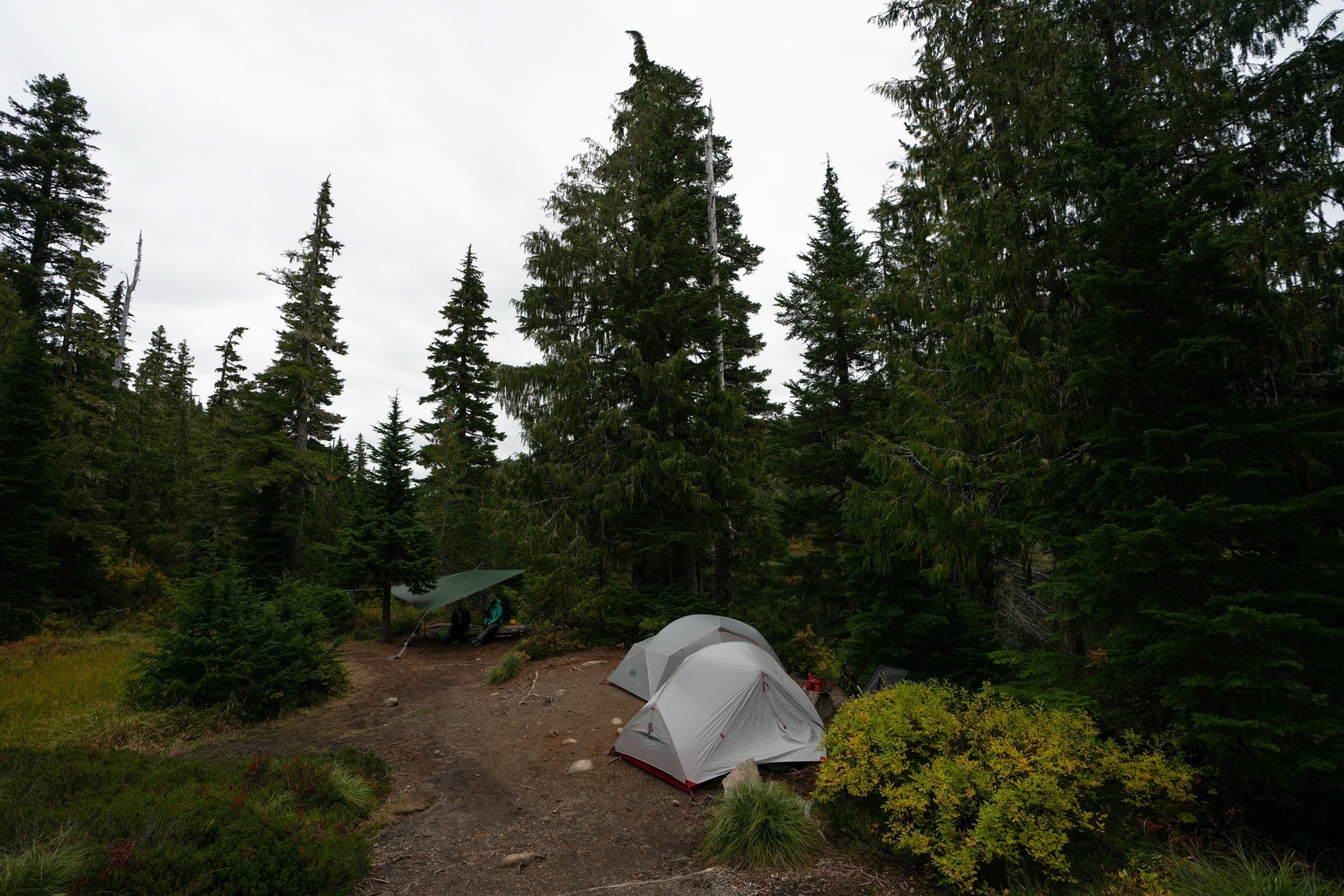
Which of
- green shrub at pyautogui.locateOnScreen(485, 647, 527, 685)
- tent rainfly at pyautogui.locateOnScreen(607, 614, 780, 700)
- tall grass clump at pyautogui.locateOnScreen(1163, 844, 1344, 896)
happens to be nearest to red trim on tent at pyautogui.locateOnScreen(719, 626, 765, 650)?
tent rainfly at pyautogui.locateOnScreen(607, 614, 780, 700)

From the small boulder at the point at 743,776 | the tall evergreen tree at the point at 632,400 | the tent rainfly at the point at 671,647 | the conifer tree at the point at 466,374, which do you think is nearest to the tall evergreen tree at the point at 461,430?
the conifer tree at the point at 466,374

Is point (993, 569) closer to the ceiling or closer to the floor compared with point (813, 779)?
closer to the ceiling

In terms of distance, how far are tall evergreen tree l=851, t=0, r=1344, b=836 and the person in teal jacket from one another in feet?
39.9

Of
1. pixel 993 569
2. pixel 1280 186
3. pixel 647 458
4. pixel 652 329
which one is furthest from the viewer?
pixel 652 329

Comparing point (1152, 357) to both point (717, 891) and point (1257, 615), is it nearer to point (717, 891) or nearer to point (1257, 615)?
point (1257, 615)

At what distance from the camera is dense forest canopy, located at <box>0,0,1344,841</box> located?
4.83m

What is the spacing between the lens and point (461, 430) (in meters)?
24.1

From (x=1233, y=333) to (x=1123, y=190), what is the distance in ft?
5.39

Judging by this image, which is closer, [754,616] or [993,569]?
→ [993,569]

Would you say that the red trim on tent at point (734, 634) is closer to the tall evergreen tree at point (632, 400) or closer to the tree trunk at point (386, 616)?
the tall evergreen tree at point (632, 400)

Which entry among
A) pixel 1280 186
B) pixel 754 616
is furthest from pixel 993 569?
pixel 1280 186

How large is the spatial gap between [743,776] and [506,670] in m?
7.33

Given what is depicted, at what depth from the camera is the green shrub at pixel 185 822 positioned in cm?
383

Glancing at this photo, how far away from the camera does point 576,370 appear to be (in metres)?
13.4
